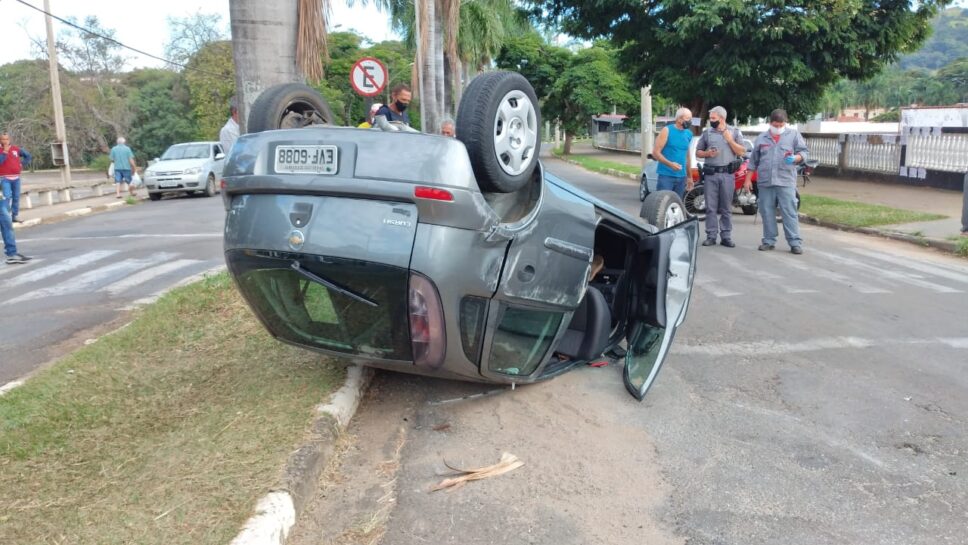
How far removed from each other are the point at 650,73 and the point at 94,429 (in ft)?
59.2

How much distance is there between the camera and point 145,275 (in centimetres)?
959

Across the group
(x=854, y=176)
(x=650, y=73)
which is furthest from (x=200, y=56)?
(x=854, y=176)

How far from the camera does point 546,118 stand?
160 feet

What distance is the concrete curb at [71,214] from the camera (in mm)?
16328

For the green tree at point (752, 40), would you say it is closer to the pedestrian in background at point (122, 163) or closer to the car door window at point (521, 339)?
the pedestrian in background at point (122, 163)

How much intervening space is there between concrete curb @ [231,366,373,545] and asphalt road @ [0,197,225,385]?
2639mm

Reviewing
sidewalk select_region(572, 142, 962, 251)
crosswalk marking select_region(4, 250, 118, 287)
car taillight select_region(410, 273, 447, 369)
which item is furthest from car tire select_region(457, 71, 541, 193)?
sidewalk select_region(572, 142, 962, 251)

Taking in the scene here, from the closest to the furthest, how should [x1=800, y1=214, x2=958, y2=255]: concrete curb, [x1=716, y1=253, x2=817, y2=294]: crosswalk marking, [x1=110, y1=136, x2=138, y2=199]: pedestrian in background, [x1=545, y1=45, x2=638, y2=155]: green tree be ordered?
[x1=716, y1=253, x2=817, y2=294]: crosswalk marking < [x1=800, y1=214, x2=958, y2=255]: concrete curb < [x1=110, y1=136, x2=138, y2=199]: pedestrian in background < [x1=545, y1=45, x2=638, y2=155]: green tree

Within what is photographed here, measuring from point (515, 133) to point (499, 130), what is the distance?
0.15 meters

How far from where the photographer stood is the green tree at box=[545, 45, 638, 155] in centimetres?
4391

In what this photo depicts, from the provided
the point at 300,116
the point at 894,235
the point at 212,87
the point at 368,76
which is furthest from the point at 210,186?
the point at 212,87

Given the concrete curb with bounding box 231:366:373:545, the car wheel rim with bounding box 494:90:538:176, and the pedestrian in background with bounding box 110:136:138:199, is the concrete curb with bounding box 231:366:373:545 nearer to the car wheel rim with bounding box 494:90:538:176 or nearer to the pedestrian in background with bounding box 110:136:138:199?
the car wheel rim with bounding box 494:90:538:176

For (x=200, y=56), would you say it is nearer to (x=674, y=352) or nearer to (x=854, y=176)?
(x=854, y=176)

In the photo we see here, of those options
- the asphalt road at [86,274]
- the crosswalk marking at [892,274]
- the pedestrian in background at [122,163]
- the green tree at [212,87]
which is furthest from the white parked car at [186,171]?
the green tree at [212,87]
